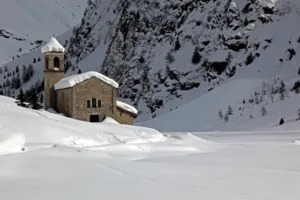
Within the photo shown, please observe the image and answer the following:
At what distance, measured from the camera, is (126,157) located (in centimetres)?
1241

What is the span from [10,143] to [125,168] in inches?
128

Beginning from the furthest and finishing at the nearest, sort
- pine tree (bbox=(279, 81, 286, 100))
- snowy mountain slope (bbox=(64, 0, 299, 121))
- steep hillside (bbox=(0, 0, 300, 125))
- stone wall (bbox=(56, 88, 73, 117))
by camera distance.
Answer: snowy mountain slope (bbox=(64, 0, 299, 121)) → steep hillside (bbox=(0, 0, 300, 125)) → stone wall (bbox=(56, 88, 73, 117)) → pine tree (bbox=(279, 81, 286, 100))

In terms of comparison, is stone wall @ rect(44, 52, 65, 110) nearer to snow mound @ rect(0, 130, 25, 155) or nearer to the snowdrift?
the snowdrift

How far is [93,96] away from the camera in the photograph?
106 ft

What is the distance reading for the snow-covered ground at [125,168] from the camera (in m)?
7.65

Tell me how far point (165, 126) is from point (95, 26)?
1493 inches

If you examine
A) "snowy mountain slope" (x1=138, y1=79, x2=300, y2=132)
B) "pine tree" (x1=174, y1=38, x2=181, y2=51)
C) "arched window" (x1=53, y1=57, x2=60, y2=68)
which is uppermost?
"pine tree" (x1=174, y1=38, x2=181, y2=51)

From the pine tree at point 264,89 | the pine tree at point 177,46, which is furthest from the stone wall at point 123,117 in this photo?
the pine tree at point 177,46

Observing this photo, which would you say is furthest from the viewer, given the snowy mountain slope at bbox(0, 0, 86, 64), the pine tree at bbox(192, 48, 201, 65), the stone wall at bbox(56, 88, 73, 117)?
the snowy mountain slope at bbox(0, 0, 86, 64)

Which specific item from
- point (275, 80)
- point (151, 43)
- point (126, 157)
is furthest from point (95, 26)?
point (126, 157)

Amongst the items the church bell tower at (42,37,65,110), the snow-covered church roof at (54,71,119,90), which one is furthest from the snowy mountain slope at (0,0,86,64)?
the snow-covered church roof at (54,71,119,90)

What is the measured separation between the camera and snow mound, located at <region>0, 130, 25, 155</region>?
1143cm

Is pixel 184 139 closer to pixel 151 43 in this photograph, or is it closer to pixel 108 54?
pixel 151 43

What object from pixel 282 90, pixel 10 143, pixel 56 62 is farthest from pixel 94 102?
pixel 10 143
